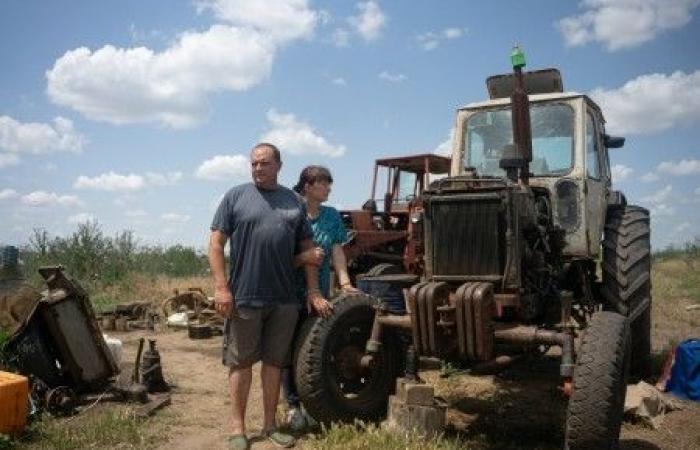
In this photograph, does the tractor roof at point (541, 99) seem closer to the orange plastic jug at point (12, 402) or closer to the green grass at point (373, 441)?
the green grass at point (373, 441)

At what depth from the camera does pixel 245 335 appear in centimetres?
397

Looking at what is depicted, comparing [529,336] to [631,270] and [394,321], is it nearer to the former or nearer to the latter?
[394,321]

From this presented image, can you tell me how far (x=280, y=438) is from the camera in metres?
3.96

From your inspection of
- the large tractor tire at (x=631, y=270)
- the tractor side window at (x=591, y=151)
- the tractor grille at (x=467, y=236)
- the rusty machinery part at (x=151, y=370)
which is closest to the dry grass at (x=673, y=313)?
the large tractor tire at (x=631, y=270)

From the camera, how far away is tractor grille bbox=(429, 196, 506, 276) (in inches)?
174

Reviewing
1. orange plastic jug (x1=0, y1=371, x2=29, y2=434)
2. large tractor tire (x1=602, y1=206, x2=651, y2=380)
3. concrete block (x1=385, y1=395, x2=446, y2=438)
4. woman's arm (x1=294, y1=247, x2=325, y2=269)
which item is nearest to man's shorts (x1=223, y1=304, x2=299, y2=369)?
woman's arm (x1=294, y1=247, x2=325, y2=269)

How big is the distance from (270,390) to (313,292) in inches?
27.4

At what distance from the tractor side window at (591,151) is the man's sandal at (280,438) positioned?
374 cm

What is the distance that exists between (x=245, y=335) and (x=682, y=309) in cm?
1033

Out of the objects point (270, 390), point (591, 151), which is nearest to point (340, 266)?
point (270, 390)

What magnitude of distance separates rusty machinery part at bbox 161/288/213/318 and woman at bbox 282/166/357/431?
5.93m

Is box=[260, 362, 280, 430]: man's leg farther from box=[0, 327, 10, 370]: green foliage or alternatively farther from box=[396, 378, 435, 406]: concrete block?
box=[0, 327, 10, 370]: green foliage

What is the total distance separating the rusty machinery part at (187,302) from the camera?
10.4m

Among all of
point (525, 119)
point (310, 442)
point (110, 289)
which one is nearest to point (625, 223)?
point (525, 119)
